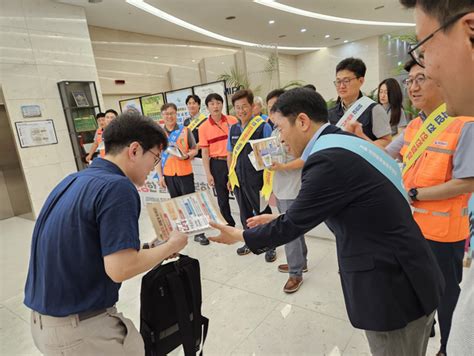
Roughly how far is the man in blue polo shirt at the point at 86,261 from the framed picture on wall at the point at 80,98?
5.23 metres

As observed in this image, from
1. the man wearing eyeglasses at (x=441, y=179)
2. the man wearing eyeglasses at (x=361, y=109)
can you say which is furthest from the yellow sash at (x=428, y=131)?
the man wearing eyeglasses at (x=361, y=109)

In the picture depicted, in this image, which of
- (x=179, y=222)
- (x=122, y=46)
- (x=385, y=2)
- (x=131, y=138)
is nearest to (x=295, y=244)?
(x=179, y=222)

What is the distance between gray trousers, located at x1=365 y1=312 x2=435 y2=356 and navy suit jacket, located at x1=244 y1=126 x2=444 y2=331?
0.20ft

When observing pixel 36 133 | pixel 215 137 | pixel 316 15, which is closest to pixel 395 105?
pixel 215 137

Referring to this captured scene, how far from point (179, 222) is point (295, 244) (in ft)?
4.22

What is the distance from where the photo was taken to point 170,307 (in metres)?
Result: 1.32

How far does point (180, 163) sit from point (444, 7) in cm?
308

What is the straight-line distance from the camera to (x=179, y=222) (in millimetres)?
1339

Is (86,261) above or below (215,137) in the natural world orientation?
below

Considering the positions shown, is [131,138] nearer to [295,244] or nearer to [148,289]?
[148,289]

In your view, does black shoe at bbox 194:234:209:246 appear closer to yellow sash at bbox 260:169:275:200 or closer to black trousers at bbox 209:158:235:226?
black trousers at bbox 209:158:235:226

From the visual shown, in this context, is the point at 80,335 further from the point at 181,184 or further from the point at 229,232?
the point at 181,184

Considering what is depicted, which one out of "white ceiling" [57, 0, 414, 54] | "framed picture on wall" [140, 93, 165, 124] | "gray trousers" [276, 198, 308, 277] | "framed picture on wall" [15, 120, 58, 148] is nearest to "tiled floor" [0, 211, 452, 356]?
"gray trousers" [276, 198, 308, 277]

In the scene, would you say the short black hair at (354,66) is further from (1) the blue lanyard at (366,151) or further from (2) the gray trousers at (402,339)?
(2) the gray trousers at (402,339)
